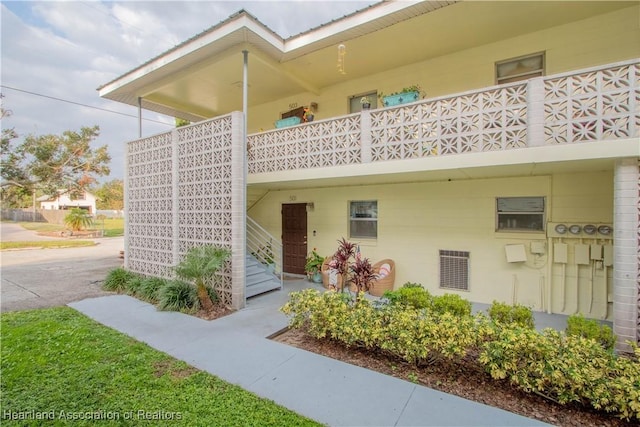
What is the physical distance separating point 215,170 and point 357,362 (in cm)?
525

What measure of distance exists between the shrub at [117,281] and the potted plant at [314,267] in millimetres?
5252

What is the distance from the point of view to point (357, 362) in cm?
414

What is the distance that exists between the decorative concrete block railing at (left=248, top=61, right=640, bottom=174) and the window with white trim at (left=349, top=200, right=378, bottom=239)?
235 centimetres

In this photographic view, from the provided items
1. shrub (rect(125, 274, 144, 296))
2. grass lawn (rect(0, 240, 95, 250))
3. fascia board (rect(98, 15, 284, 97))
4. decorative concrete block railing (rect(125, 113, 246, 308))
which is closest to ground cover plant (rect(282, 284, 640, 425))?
decorative concrete block railing (rect(125, 113, 246, 308))

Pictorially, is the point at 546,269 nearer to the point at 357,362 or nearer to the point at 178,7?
the point at 357,362

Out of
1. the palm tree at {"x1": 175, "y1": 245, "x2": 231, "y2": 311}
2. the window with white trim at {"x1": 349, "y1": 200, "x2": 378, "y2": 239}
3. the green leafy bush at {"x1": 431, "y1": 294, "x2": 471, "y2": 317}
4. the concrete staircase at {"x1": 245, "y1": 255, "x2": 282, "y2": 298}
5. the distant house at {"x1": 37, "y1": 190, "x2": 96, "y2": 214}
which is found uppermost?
the distant house at {"x1": 37, "y1": 190, "x2": 96, "y2": 214}

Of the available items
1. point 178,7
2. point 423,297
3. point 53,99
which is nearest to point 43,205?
point 53,99

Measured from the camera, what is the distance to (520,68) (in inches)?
261

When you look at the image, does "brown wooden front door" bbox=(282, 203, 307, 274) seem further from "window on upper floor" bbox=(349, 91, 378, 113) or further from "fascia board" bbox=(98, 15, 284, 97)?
"fascia board" bbox=(98, 15, 284, 97)

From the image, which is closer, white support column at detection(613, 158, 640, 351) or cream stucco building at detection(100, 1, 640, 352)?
white support column at detection(613, 158, 640, 351)

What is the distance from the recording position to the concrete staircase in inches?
293

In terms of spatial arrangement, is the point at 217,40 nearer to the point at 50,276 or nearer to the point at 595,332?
the point at 595,332

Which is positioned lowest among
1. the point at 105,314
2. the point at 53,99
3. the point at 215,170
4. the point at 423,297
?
the point at 105,314

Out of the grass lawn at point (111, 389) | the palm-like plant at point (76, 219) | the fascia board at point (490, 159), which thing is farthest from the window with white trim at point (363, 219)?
the palm-like plant at point (76, 219)
